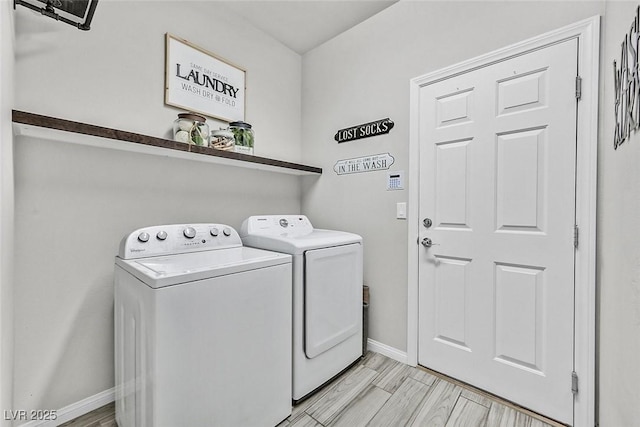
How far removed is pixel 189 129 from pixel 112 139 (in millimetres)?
451

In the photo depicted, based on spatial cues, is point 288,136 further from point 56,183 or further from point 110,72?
point 56,183

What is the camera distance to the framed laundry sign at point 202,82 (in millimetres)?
1854

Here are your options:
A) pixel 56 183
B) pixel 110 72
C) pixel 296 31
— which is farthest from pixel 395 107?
pixel 56 183

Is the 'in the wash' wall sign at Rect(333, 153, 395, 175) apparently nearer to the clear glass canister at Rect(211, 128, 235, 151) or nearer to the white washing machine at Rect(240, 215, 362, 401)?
the white washing machine at Rect(240, 215, 362, 401)

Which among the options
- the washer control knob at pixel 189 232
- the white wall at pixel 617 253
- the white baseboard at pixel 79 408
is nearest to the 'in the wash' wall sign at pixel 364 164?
the white wall at pixel 617 253

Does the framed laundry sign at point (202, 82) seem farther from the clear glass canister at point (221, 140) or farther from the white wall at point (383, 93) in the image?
the white wall at point (383, 93)

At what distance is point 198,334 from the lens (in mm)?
1118

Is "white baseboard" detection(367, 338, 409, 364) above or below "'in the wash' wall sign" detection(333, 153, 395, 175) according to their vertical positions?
below

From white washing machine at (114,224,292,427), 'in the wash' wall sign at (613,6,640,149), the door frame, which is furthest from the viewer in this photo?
the door frame

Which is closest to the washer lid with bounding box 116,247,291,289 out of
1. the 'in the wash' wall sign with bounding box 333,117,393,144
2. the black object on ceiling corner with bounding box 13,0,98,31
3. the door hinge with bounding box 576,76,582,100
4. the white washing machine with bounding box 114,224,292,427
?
the white washing machine with bounding box 114,224,292,427

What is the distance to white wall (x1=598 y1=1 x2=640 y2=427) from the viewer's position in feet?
2.61

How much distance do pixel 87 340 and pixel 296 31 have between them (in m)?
2.65

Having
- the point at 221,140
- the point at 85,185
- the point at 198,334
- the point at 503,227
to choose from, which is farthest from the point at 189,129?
the point at 503,227

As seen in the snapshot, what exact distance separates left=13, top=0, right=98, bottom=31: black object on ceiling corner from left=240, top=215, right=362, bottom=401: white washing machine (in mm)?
1305
